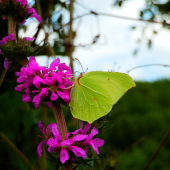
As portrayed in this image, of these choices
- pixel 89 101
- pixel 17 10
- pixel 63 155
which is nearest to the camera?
pixel 63 155

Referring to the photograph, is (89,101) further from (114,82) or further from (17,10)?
(17,10)

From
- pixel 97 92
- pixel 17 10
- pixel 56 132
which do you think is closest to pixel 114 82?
pixel 97 92

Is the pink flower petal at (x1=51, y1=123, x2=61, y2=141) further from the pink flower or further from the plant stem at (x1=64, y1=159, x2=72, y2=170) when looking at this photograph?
the plant stem at (x1=64, y1=159, x2=72, y2=170)

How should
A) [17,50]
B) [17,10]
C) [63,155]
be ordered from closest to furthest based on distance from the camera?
[63,155], [17,50], [17,10]

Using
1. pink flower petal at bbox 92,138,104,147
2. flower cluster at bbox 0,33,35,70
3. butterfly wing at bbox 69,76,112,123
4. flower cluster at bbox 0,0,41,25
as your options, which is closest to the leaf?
butterfly wing at bbox 69,76,112,123

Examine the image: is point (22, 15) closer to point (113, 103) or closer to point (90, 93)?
point (90, 93)

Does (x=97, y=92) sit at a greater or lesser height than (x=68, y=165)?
greater

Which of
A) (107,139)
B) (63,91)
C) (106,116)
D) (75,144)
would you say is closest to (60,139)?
(75,144)

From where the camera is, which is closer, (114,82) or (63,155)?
(63,155)
